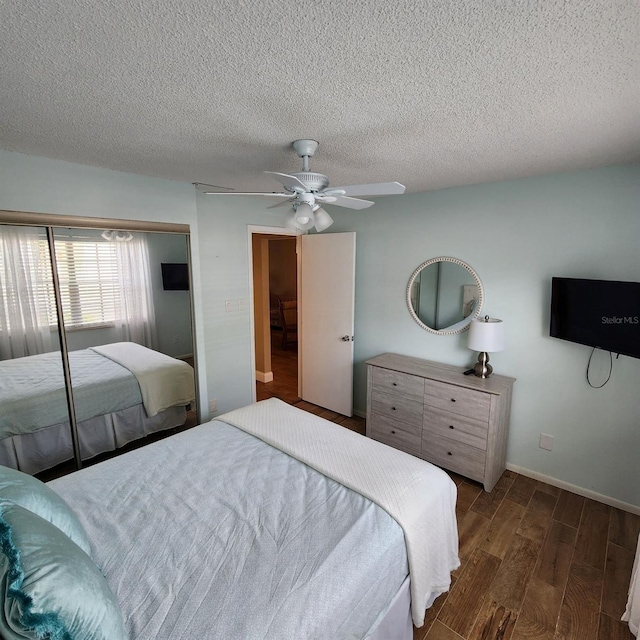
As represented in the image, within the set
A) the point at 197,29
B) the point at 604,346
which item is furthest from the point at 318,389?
the point at 197,29

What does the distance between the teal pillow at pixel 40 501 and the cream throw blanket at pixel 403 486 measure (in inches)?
37.9

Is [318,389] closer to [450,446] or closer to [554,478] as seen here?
[450,446]

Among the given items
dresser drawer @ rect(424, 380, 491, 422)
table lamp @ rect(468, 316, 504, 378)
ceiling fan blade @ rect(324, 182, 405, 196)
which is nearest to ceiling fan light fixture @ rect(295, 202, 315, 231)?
ceiling fan blade @ rect(324, 182, 405, 196)

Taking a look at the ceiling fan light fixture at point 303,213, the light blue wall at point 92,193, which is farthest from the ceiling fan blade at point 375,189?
the light blue wall at point 92,193

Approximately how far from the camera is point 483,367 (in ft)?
9.23

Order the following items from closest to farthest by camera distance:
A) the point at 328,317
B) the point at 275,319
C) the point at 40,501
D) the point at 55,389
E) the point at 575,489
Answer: the point at 40,501 → the point at 55,389 → the point at 575,489 → the point at 328,317 → the point at 275,319

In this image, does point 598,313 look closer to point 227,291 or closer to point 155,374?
point 227,291

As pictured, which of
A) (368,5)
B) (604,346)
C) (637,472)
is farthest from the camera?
(637,472)

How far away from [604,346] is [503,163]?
1.30m

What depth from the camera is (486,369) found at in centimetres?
281

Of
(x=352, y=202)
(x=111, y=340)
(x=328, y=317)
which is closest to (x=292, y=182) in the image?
(x=352, y=202)

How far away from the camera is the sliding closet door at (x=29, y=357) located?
7.11ft

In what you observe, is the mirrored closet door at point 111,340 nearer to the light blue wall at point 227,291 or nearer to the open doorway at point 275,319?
the light blue wall at point 227,291

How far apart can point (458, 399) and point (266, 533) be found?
6.00 feet
